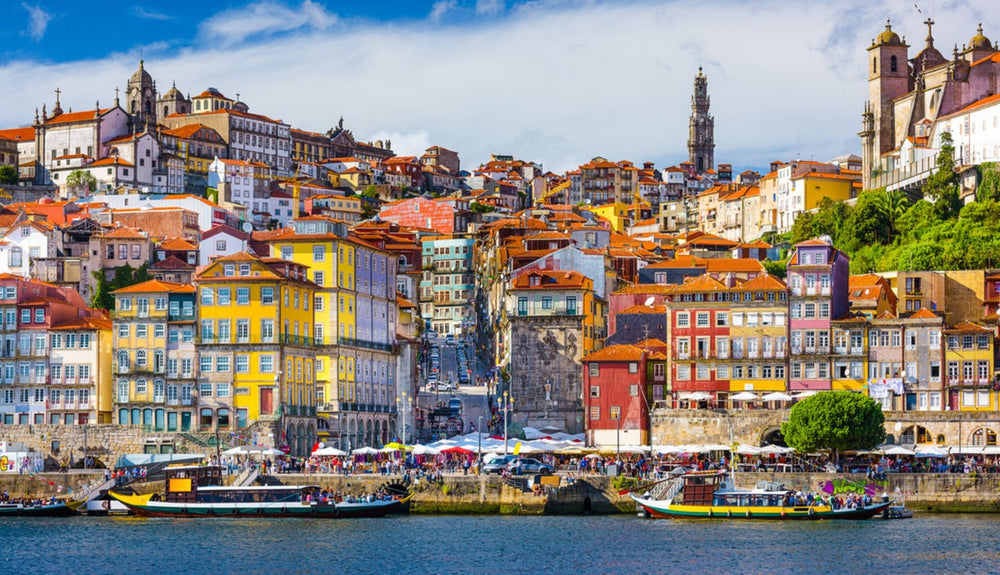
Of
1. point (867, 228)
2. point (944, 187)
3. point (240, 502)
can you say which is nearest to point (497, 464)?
point (240, 502)

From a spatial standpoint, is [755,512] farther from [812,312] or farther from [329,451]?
[329,451]

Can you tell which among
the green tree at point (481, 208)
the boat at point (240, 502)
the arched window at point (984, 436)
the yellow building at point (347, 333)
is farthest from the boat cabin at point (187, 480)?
the green tree at point (481, 208)

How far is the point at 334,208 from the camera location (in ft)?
533

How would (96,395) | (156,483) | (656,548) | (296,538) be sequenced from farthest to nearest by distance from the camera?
(96,395), (156,483), (296,538), (656,548)

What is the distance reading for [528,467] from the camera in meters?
78.1

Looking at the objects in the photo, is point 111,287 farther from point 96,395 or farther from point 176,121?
point 176,121

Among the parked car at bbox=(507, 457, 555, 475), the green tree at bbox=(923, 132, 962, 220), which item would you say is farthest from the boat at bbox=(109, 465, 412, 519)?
the green tree at bbox=(923, 132, 962, 220)

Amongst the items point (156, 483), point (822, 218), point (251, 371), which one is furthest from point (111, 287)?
point (822, 218)

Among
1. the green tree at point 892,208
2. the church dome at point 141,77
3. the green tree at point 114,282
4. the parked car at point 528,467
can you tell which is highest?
the church dome at point 141,77

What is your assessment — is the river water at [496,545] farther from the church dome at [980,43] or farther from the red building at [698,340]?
the church dome at [980,43]

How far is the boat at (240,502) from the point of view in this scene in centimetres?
7381

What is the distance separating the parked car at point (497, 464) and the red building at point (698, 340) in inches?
444

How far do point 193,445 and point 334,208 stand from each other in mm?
78468

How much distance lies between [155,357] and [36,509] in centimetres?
1366
